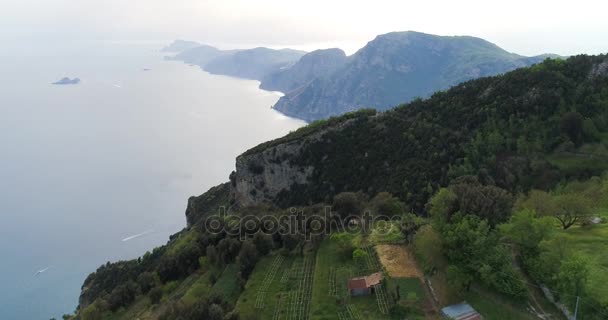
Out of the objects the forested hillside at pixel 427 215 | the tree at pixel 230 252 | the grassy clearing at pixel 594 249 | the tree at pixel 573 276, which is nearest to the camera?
the tree at pixel 573 276

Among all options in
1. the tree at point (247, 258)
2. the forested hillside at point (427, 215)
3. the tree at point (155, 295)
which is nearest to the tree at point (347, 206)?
the forested hillside at point (427, 215)

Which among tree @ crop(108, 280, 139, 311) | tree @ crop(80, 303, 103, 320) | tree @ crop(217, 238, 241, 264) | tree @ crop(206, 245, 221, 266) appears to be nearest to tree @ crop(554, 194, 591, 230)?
tree @ crop(217, 238, 241, 264)

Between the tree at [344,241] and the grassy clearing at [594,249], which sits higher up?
the tree at [344,241]

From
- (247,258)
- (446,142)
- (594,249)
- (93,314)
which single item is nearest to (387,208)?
(247,258)

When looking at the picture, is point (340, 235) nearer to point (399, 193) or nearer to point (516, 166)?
point (399, 193)


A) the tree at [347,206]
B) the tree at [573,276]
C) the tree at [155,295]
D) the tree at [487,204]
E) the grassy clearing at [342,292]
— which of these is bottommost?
the tree at [155,295]

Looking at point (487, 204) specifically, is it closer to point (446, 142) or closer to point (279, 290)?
point (279, 290)

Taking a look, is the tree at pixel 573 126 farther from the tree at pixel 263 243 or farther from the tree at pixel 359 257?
the tree at pixel 263 243
